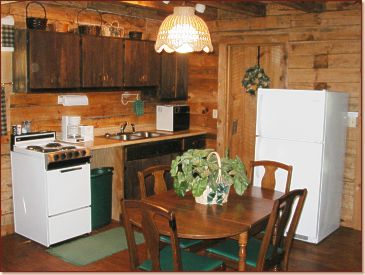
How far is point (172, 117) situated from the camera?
230 inches

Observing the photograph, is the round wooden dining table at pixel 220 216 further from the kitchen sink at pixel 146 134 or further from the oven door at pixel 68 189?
the kitchen sink at pixel 146 134

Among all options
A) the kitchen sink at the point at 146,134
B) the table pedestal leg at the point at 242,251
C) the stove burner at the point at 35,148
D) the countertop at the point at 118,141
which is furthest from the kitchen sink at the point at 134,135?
the table pedestal leg at the point at 242,251

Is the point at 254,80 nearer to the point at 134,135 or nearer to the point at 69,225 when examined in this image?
the point at 134,135

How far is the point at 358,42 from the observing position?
15.7 feet

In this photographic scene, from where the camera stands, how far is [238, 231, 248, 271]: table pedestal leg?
9.34 feet

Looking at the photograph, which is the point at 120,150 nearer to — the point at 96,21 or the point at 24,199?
the point at 24,199

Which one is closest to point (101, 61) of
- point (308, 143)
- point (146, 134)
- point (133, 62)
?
point (133, 62)

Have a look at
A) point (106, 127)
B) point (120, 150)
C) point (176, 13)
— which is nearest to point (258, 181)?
point (120, 150)

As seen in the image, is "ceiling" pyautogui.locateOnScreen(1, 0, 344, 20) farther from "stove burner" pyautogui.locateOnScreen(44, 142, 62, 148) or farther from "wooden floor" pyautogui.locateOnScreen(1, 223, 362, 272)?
"wooden floor" pyautogui.locateOnScreen(1, 223, 362, 272)

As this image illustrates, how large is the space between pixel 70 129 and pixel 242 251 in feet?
8.77

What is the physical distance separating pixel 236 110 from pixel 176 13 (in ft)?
9.97

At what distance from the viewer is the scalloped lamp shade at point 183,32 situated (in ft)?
9.94

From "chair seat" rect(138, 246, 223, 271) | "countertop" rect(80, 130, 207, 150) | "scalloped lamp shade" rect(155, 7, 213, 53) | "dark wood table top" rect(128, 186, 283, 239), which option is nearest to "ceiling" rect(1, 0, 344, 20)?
"scalloped lamp shade" rect(155, 7, 213, 53)

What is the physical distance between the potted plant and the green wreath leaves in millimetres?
2493
